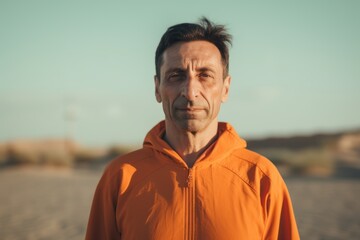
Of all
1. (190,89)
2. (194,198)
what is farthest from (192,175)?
(190,89)

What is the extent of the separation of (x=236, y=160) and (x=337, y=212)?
8.29 meters

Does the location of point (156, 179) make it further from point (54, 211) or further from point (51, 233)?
point (54, 211)

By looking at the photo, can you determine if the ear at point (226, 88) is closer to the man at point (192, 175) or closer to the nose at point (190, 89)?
the man at point (192, 175)

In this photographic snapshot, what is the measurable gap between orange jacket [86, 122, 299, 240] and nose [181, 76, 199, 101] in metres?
0.34

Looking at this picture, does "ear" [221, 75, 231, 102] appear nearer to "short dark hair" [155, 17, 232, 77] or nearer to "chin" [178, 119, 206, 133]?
"short dark hair" [155, 17, 232, 77]

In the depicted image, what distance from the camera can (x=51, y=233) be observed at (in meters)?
7.66

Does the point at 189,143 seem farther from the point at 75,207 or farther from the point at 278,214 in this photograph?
the point at 75,207

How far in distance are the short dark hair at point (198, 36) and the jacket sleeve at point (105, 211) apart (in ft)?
2.53

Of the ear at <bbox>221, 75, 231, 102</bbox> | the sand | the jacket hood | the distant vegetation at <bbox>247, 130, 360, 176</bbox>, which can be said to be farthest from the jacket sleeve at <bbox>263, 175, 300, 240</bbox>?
the distant vegetation at <bbox>247, 130, 360, 176</bbox>

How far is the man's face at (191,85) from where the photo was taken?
2248 millimetres

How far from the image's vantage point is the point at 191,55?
231 centimetres

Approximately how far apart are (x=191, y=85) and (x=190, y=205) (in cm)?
70

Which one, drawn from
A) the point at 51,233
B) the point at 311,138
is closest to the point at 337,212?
the point at 51,233

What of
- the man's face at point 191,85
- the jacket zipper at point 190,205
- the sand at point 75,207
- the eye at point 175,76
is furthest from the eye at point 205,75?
the sand at point 75,207
